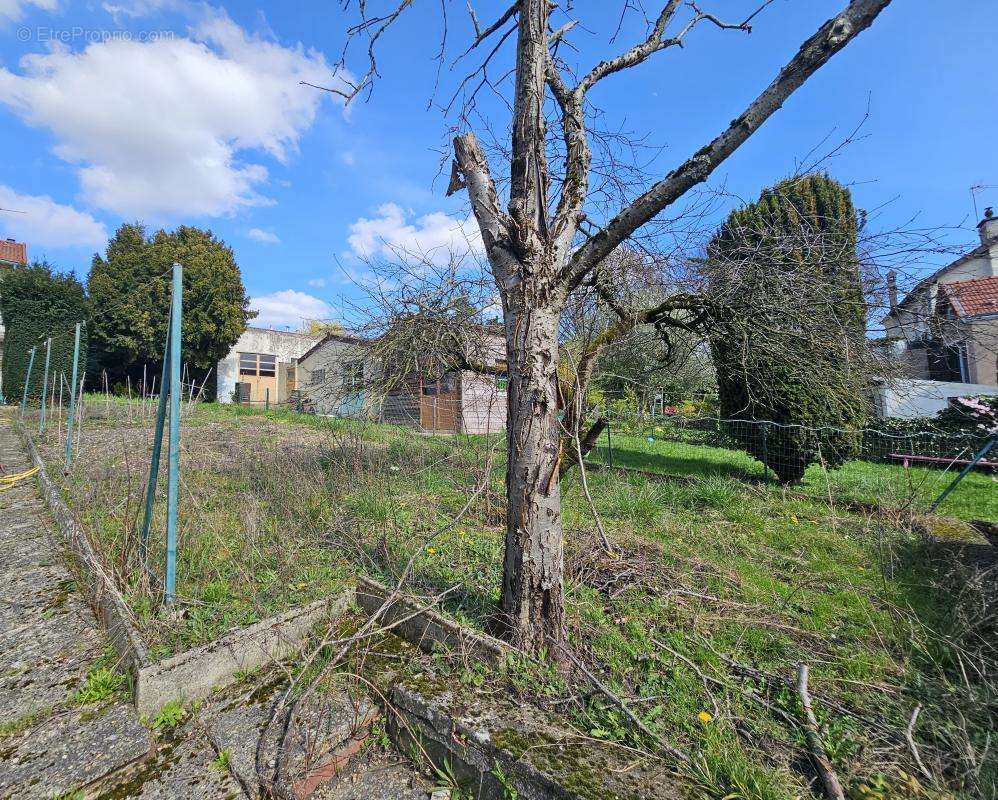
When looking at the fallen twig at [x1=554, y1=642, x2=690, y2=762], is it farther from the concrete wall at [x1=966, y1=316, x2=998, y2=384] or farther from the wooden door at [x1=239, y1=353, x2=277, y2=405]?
the wooden door at [x1=239, y1=353, x2=277, y2=405]

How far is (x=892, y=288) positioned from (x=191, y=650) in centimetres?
509

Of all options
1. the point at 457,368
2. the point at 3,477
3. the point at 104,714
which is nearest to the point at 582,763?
the point at 104,714

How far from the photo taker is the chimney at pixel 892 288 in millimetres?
3275

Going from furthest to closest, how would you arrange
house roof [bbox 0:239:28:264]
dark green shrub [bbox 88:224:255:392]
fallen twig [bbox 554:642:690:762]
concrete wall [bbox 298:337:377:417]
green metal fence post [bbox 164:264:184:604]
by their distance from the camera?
house roof [bbox 0:239:28:264], dark green shrub [bbox 88:224:255:392], concrete wall [bbox 298:337:377:417], green metal fence post [bbox 164:264:184:604], fallen twig [bbox 554:642:690:762]

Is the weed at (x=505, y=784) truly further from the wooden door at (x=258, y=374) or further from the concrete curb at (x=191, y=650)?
the wooden door at (x=258, y=374)

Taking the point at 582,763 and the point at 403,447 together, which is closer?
the point at 582,763

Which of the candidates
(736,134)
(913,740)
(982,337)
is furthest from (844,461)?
(736,134)

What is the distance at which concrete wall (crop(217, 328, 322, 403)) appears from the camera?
2650 cm

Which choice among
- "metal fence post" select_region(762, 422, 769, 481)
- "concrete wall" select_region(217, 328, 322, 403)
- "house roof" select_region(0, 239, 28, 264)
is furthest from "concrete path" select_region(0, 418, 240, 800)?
"house roof" select_region(0, 239, 28, 264)

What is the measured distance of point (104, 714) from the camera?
2031mm

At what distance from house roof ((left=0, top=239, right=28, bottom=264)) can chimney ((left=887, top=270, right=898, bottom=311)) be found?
37.9m

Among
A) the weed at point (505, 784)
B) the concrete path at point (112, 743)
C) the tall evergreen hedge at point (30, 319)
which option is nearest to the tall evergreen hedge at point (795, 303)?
the weed at point (505, 784)

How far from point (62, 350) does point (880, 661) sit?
19817 mm

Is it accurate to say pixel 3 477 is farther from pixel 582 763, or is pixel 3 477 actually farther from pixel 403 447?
pixel 582 763
